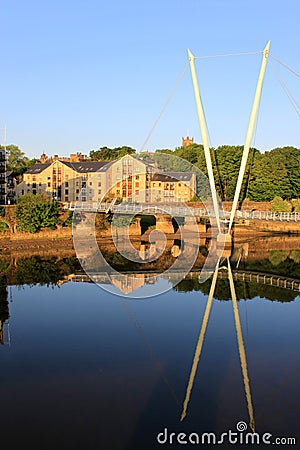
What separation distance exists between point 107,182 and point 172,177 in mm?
8521

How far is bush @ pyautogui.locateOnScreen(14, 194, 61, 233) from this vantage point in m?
40.2

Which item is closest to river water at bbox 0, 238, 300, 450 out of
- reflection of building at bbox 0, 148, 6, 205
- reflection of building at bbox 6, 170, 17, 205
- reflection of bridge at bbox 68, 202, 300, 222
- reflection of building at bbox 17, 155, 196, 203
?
reflection of bridge at bbox 68, 202, 300, 222

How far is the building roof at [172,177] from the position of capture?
6172 cm

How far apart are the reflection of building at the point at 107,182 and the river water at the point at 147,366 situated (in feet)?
114

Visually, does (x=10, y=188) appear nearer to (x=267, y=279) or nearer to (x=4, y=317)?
(x=267, y=279)

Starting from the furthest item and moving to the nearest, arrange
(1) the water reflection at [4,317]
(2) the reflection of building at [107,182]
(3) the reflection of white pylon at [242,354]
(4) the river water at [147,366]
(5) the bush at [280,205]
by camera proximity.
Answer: (2) the reflection of building at [107,182] → (5) the bush at [280,205] → (1) the water reflection at [4,317] → (3) the reflection of white pylon at [242,354] → (4) the river water at [147,366]

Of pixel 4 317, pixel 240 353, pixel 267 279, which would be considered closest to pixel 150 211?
pixel 267 279

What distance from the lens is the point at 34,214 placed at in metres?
40.4

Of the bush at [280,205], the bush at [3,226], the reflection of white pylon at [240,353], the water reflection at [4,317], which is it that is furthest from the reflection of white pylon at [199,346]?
the bush at [280,205]

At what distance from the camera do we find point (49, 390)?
1252 centimetres

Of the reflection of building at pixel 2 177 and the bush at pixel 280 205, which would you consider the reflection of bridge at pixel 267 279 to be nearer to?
the bush at pixel 280 205

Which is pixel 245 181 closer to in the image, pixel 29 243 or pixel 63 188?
pixel 63 188

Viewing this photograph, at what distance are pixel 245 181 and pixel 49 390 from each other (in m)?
51.5

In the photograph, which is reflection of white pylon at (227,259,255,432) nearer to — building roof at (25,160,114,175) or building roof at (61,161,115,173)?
building roof at (61,161,115,173)
